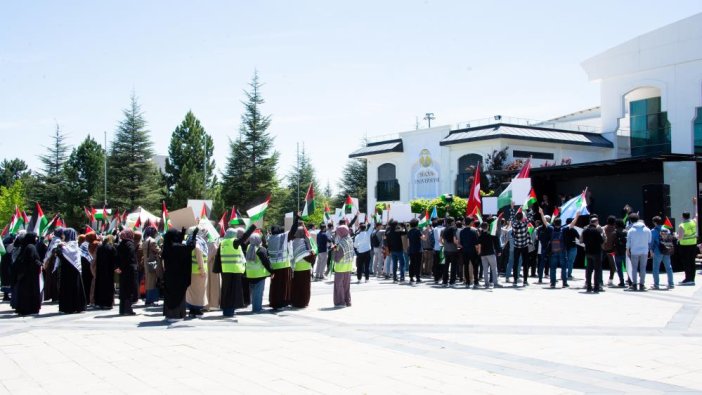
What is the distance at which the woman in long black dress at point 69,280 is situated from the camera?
12719mm

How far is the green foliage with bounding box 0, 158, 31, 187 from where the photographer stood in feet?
297

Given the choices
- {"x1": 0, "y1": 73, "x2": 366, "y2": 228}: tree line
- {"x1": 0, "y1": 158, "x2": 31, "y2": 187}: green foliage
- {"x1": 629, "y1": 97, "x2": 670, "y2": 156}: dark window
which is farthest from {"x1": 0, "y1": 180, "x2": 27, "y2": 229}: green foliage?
{"x1": 629, "y1": 97, "x2": 670, "y2": 156}: dark window

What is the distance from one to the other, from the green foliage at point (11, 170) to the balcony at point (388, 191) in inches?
2495

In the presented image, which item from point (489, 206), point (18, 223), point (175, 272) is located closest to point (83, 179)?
point (18, 223)

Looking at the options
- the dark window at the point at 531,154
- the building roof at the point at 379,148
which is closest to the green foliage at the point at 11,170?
the building roof at the point at 379,148

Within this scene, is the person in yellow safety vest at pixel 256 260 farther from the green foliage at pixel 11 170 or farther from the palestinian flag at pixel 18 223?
the green foliage at pixel 11 170

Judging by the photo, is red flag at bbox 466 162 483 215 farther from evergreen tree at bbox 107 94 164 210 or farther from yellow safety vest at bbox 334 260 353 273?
evergreen tree at bbox 107 94 164 210

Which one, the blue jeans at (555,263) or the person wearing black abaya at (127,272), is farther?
the blue jeans at (555,263)

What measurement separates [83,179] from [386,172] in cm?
2605

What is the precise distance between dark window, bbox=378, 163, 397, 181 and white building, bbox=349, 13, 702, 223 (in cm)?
8

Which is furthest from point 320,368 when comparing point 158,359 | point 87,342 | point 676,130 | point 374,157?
point 374,157

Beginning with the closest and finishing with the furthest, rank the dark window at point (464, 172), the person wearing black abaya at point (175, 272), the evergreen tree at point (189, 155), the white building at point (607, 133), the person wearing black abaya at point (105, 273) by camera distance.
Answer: the person wearing black abaya at point (175, 272), the person wearing black abaya at point (105, 273), the white building at point (607, 133), the dark window at point (464, 172), the evergreen tree at point (189, 155)

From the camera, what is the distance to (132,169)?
53.7 metres

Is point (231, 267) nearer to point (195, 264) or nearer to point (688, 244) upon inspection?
point (195, 264)
